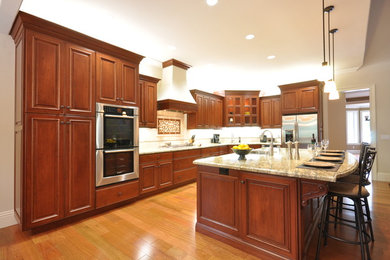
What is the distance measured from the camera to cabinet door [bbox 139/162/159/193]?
360 centimetres

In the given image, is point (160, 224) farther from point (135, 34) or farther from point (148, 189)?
point (135, 34)

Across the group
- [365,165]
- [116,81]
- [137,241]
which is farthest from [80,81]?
[365,165]

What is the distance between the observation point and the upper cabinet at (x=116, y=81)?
2934 millimetres

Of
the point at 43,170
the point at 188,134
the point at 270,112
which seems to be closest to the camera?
the point at 43,170

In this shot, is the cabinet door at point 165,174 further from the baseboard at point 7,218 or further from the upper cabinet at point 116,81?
the baseboard at point 7,218

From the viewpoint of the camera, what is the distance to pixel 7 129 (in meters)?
2.65

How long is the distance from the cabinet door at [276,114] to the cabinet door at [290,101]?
1.76 feet

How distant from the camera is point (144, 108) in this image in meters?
4.04

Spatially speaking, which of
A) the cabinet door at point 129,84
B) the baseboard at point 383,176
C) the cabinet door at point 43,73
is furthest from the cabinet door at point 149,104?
the baseboard at point 383,176

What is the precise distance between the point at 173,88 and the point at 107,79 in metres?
1.74

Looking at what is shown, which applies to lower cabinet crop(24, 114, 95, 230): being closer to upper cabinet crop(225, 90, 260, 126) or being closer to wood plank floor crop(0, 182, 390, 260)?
wood plank floor crop(0, 182, 390, 260)

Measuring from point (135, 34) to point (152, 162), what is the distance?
2317 millimetres

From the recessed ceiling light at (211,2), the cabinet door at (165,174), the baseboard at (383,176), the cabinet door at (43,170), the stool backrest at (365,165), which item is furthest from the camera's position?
the baseboard at (383,176)

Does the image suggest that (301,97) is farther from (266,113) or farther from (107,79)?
(107,79)
